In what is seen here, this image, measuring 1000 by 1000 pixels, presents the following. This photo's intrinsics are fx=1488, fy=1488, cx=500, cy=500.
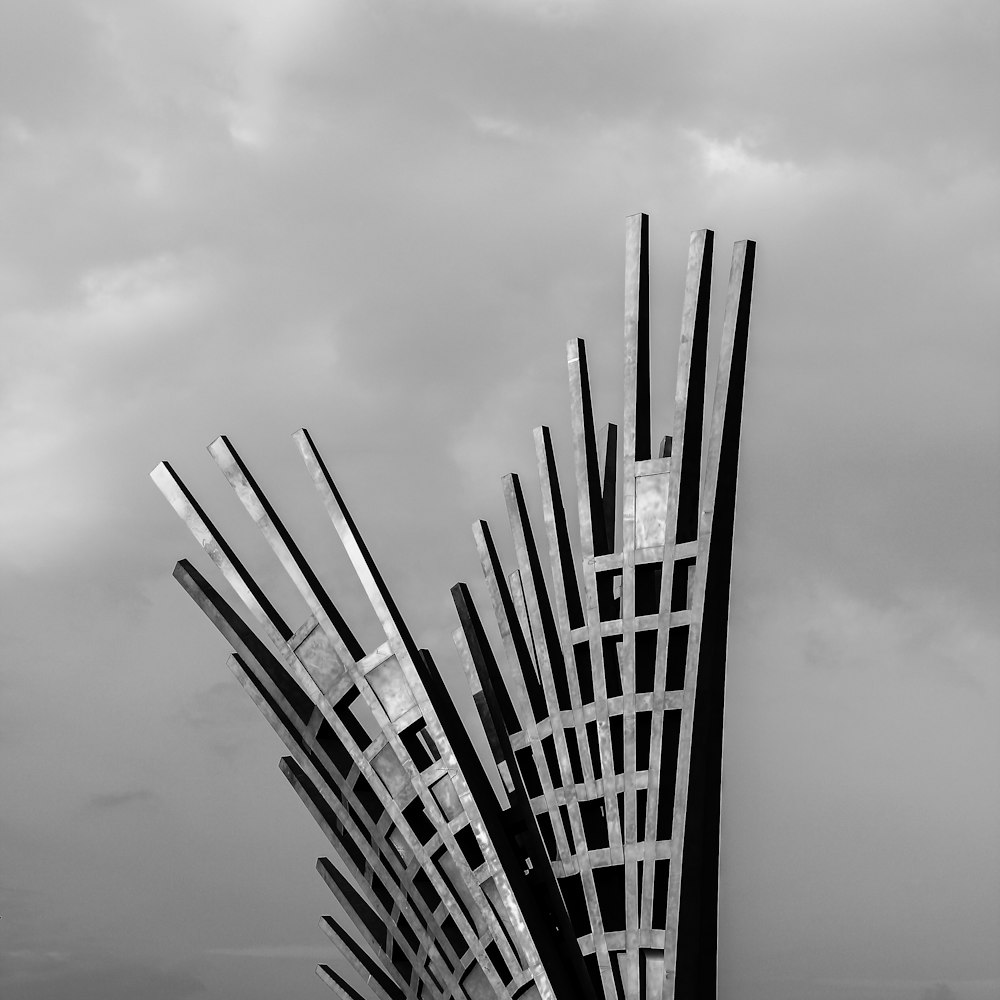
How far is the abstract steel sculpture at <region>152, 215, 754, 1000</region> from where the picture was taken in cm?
892

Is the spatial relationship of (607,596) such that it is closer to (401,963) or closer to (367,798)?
(367,798)

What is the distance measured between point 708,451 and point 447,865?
3137 mm

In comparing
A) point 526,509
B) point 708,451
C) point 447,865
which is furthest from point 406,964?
point 708,451

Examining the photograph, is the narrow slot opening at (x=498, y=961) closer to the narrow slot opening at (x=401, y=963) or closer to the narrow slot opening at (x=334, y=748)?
the narrow slot opening at (x=401, y=963)

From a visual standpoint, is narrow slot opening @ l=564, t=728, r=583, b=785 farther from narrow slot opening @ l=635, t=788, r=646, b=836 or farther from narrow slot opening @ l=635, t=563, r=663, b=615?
narrow slot opening @ l=635, t=563, r=663, b=615

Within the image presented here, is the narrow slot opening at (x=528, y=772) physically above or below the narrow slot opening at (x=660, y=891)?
above

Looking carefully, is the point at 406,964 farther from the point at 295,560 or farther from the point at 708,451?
the point at 708,451

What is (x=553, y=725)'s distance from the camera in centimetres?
952

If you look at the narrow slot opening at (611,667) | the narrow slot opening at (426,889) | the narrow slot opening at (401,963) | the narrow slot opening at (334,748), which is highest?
the narrow slot opening at (611,667)

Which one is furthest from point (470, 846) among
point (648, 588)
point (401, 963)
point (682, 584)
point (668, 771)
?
point (682, 584)

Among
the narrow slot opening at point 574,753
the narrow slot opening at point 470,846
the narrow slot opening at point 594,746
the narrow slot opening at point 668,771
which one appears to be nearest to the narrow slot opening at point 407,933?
the narrow slot opening at point 470,846

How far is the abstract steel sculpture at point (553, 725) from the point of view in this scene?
8.92m

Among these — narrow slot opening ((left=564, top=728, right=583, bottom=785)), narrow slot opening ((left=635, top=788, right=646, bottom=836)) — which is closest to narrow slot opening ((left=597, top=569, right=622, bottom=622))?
narrow slot opening ((left=564, top=728, right=583, bottom=785))

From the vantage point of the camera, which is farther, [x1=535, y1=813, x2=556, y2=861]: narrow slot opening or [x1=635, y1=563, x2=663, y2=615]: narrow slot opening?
[x1=535, y1=813, x2=556, y2=861]: narrow slot opening
